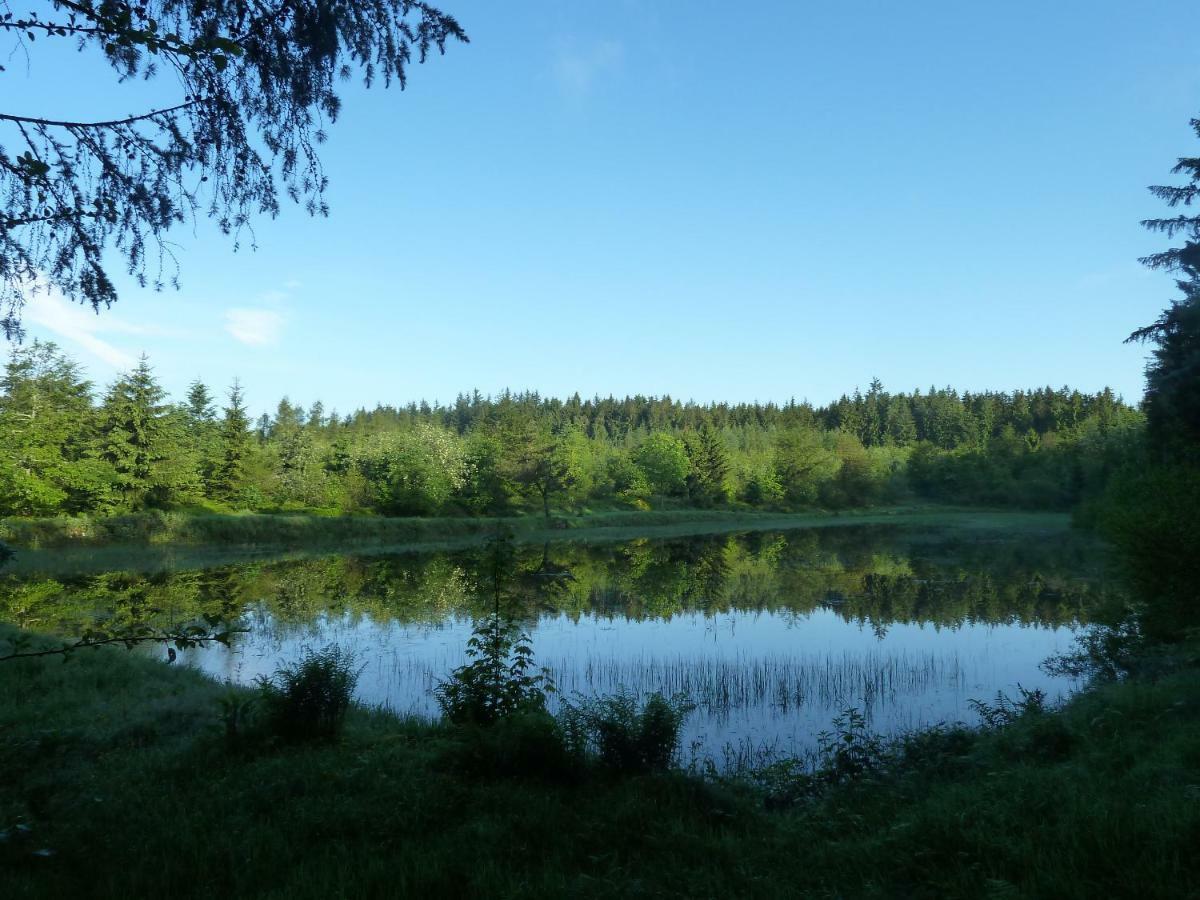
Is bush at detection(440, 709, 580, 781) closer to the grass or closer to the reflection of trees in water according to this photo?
the reflection of trees in water

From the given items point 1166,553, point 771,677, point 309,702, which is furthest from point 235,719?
point 1166,553

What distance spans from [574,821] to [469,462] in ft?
194

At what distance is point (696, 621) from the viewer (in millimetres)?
20906

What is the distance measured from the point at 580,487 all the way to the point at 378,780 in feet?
223

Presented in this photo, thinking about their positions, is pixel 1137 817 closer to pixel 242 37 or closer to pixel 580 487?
pixel 242 37

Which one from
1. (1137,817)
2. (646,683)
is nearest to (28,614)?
(646,683)

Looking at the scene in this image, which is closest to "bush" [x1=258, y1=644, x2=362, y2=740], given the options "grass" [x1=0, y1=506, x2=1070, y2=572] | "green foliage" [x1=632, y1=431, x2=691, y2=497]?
"grass" [x1=0, y1=506, x2=1070, y2=572]

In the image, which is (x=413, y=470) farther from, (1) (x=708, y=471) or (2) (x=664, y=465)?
(1) (x=708, y=471)

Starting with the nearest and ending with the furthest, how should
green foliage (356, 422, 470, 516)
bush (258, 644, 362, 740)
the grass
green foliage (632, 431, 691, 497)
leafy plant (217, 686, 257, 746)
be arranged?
leafy plant (217, 686, 257, 746), bush (258, 644, 362, 740), the grass, green foliage (356, 422, 470, 516), green foliage (632, 431, 691, 497)

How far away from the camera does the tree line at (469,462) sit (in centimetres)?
4372

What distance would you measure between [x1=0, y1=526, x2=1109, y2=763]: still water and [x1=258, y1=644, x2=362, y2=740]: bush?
8.00 ft

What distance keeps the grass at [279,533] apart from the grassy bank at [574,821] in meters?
10.6

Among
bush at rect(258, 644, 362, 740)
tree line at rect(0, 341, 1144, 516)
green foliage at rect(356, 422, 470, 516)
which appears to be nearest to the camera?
bush at rect(258, 644, 362, 740)

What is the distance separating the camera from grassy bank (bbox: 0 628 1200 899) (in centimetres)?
470
